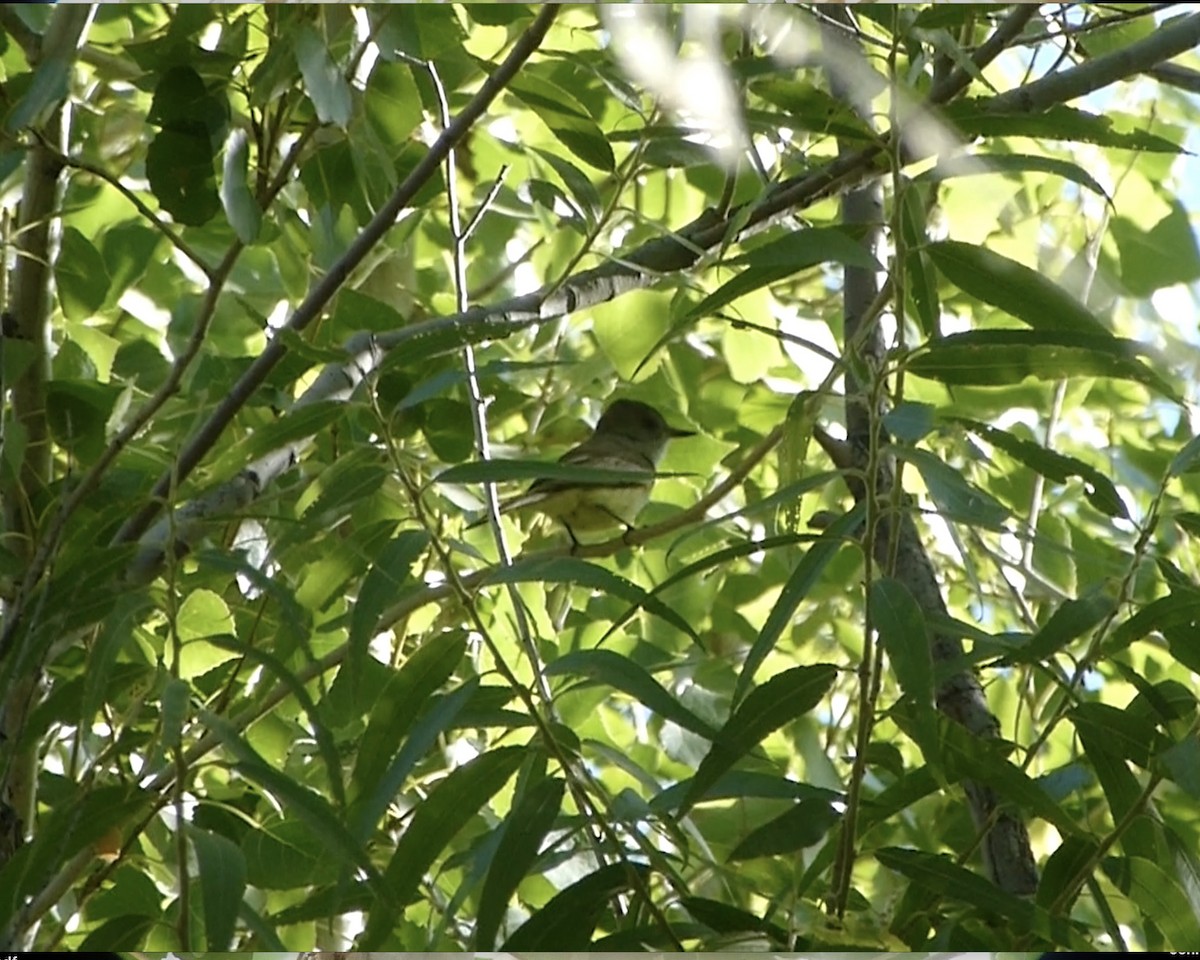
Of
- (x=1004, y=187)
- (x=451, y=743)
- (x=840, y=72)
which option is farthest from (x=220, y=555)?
(x=1004, y=187)

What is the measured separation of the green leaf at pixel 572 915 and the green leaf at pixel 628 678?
10 centimetres

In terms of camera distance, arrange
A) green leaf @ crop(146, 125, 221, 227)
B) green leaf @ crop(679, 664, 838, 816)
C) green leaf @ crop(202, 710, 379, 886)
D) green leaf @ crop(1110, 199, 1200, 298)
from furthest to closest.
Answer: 1. green leaf @ crop(1110, 199, 1200, 298)
2. green leaf @ crop(146, 125, 221, 227)
3. green leaf @ crop(679, 664, 838, 816)
4. green leaf @ crop(202, 710, 379, 886)

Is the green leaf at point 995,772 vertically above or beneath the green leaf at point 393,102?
beneath

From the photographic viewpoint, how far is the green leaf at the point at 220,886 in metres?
1.03

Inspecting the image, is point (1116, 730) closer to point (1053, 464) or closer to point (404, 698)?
point (1053, 464)

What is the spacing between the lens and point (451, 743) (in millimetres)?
2051

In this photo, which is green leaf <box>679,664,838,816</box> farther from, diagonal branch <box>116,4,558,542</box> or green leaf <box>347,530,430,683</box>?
diagonal branch <box>116,4,558,542</box>

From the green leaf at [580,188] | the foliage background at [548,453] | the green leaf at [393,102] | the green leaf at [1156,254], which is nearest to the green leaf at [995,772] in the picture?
the foliage background at [548,453]

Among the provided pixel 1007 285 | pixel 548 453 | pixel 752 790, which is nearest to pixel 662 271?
pixel 1007 285

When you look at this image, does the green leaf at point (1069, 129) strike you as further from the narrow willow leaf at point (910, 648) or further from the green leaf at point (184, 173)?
the green leaf at point (184, 173)

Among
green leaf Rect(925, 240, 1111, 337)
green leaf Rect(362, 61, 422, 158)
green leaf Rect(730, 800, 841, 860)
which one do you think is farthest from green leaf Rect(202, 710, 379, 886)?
green leaf Rect(362, 61, 422, 158)

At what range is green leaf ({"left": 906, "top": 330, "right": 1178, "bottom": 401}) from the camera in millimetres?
1127

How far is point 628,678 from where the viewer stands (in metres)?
1.11

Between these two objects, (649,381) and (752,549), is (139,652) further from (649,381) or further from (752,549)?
(649,381)
